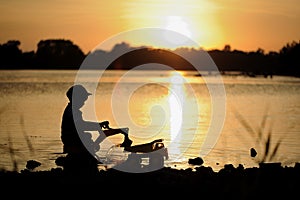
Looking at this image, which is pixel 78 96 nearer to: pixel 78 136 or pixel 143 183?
pixel 78 136

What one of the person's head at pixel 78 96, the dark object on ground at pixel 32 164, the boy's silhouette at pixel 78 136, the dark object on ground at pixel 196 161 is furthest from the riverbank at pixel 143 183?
the dark object on ground at pixel 196 161

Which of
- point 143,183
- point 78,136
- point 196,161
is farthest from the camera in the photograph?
point 196,161

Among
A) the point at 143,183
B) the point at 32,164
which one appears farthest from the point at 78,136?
the point at 32,164

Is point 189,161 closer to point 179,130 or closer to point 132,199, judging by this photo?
point 132,199

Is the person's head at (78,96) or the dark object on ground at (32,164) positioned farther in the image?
the dark object on ground at (32,164)

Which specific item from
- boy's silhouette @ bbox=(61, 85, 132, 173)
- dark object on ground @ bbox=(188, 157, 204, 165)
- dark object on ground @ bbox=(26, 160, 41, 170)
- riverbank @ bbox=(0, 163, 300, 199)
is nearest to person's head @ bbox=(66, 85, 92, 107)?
boy's silhouette @ bbox=(61, 85, 132, 173)

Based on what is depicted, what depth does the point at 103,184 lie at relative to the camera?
9.47m

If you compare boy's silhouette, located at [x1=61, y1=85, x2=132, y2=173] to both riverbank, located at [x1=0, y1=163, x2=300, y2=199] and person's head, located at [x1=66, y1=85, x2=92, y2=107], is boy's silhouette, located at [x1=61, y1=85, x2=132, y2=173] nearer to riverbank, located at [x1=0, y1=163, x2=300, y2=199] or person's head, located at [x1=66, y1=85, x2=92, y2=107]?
person's head, located at [x1=66, y1=85, x2=92, y2=107]

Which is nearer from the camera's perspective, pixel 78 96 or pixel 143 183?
pixel 143 183

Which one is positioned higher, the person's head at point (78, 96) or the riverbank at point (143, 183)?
the person's head at point (78, 96)

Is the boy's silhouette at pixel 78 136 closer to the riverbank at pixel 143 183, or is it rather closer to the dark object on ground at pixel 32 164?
the riverbank at pixel 143 183

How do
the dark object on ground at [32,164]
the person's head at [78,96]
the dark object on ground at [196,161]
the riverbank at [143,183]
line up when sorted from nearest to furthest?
the riverbank at [143,183] → the person's head at [78,96] → the dark object on ground at [32,164] → the dark object on ground at [196,161]

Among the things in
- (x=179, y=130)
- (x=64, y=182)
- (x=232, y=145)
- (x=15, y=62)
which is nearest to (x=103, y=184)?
(x=64, y=182)

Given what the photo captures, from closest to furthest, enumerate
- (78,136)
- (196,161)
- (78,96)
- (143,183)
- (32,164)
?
(143,183)
(78,96)
(78,136)
(32,164)
(196,161)
